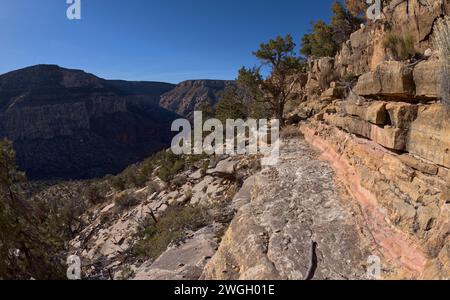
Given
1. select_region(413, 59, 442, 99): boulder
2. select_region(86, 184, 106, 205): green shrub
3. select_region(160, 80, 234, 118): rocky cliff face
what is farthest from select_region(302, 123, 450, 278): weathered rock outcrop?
select_region(160, 80, 234, 118): rocky cliff face

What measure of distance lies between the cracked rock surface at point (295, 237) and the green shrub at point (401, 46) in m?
3.19

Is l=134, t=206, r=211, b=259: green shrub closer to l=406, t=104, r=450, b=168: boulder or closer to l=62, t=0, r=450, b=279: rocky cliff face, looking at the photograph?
l=62, t=0, r=450, b=279: rocky cliff face

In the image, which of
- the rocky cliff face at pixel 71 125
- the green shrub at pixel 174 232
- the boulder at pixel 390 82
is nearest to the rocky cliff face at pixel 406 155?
the boulder at pixel 390 82

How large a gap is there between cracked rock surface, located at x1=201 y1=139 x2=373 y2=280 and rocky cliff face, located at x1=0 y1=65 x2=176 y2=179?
69.0 m

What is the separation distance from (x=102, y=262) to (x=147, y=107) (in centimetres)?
12987

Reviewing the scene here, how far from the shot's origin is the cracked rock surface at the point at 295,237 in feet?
15.1

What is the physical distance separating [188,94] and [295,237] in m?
155

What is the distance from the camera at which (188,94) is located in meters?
156

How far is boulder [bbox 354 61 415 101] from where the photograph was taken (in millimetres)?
5098

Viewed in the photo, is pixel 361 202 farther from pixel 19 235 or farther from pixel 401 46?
pixel 19 235

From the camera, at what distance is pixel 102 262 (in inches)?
457

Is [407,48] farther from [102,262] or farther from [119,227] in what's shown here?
[119,227]

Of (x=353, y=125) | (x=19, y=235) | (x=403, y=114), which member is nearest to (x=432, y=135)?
(x=403, y=114)

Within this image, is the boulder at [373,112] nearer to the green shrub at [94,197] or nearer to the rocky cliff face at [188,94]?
the green shrub at [94,197]
